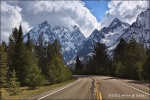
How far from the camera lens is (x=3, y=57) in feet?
177

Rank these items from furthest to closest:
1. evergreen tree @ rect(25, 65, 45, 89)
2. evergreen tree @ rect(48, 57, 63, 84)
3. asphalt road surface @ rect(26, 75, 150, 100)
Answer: evergreen tree @ rect(48, 57, 63, 84) < evergreen tree @ rect(25, 65, 45, 89) < asphalt road surface @ rect(26, 75, 150, 100)

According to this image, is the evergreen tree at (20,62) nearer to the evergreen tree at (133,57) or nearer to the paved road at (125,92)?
the evergreen tree at (133,57)

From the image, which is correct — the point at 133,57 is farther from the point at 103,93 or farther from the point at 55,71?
the point at 103,93

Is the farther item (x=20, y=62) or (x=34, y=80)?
(x=20, y=62)

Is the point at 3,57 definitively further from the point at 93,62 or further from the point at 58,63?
the point at 93,62

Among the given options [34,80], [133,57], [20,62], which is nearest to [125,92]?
[34,80]

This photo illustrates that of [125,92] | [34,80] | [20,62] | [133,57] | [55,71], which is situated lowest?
[125,92]

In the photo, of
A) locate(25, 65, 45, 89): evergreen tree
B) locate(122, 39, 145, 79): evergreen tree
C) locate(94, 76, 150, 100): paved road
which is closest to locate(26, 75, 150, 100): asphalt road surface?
locate(94, 76, 150, 100): paved road

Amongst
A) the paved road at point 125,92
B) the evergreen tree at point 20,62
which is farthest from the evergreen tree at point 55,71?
the paved road at point 125,92

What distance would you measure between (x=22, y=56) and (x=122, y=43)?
5363 cm

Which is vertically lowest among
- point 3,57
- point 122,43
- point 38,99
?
point 38,99

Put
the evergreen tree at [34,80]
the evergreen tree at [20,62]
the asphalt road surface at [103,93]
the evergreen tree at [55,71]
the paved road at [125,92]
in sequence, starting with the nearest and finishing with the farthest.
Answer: the paved road at [125,92] → the asphalt road surface at [103,93] → the evergreen tree at [34,80] → the evergreen tree at [55,71] → the evergreen tree at [20,62]

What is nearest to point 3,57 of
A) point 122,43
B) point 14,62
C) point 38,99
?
point 14,62

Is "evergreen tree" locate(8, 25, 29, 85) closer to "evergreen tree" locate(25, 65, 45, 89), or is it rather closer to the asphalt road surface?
"evergreen tree" locate(25, 65, 45, 89)
